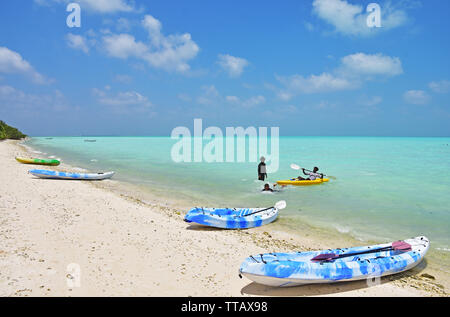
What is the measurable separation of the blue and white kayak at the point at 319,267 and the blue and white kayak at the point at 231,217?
13.6ft

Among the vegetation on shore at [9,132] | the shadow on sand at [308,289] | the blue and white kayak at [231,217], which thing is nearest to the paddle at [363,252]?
the shadow on sand at [308,289]

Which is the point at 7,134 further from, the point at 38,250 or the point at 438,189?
the point at 438,189

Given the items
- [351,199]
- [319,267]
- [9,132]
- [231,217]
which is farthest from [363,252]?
[9,132]

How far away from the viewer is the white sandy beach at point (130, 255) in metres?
6.03

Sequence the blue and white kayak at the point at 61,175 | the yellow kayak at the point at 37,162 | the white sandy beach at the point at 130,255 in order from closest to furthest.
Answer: the white sandy beach at the point at 130,255 < the blue and white kayak at the point at 61,175 < the yellow kayak at the point at 37,162

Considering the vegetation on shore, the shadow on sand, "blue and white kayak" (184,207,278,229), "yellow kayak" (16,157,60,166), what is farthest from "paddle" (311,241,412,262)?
the vegetation on shore

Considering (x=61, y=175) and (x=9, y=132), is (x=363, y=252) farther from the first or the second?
(x=9, y=132)

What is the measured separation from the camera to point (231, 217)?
1098cm

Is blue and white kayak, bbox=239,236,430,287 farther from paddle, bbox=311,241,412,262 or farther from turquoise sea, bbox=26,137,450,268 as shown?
turquoise sea, bbox=26,137,450,268

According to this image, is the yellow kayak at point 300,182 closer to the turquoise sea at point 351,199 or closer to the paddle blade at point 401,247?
the turquoise sea at point 351,199

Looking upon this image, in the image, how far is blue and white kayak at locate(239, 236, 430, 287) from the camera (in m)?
6.07

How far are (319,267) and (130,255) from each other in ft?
16.8
